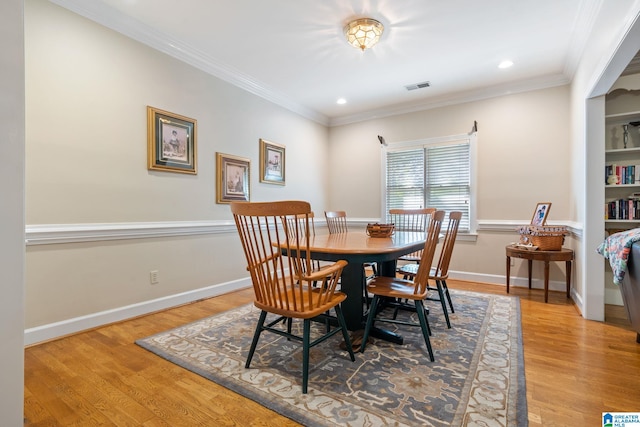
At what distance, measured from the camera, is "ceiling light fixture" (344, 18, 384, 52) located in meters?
2.56

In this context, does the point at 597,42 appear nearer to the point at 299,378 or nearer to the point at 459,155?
the point at 459,155

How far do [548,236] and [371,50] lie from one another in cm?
268

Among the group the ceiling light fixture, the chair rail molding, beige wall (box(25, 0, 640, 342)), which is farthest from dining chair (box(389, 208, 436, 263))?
the chair rail molding

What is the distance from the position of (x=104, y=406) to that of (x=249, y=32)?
2946 mm

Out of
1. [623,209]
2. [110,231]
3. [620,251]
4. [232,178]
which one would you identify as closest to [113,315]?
[110,231]

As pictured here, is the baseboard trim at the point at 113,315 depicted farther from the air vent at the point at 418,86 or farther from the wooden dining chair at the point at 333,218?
the air vent at the point at 418,86

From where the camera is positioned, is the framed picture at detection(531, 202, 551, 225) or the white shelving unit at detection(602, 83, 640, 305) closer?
the white shelving unit at detection(602, 83, 640, 305)

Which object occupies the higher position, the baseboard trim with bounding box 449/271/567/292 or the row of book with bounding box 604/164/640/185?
the row of book with bounding box 604/164/640/185

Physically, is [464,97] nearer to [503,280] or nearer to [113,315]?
[503,280]

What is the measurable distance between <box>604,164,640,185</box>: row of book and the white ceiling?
3.81 feet

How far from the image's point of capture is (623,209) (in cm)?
295

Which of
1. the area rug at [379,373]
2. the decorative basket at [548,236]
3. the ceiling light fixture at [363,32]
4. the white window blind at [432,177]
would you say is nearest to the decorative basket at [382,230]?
the area rug at [379,373]

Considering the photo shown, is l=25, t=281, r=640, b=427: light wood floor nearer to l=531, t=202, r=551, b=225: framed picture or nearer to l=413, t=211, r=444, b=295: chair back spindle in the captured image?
l=413, t=211, r=444, b=295: chair back spindle

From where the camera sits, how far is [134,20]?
2584 millimetres
